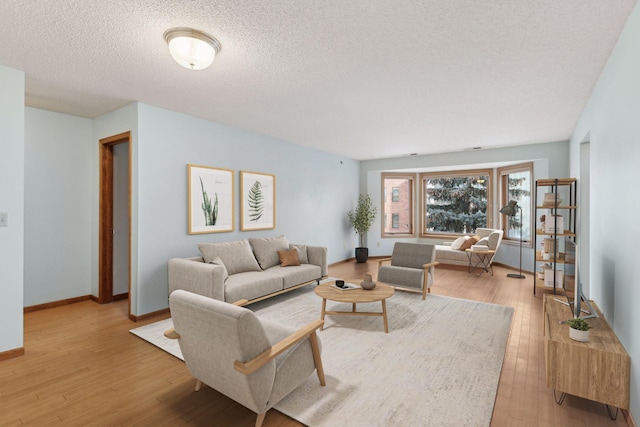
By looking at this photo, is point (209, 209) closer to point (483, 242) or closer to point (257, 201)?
point (257, 201)

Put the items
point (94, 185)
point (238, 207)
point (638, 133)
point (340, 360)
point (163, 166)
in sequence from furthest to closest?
1. point (238, 207)
2. point (94, 185)
3. point (163, 166)
4. point (340, 360)
5. point (638, 133)

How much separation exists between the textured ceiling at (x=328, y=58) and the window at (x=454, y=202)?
128 inches

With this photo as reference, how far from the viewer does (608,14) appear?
2043 millimetres

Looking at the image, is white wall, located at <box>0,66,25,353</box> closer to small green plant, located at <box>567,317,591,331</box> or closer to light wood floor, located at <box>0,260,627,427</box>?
light wood floor, located at <box>0,260,627,427</box>

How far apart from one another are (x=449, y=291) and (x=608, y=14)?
402cm

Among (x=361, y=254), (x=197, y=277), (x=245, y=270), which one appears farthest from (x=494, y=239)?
(x=197, y=277)

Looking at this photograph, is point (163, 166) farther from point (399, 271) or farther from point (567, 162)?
point (567, 162)

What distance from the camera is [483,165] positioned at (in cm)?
699

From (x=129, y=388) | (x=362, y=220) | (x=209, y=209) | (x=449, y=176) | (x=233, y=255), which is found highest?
(x=449, y=176)

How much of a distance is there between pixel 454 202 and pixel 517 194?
4.88 feet

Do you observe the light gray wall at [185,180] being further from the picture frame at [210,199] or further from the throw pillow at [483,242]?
the throw pillow at [483,242]

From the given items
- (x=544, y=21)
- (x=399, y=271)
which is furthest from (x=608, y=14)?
(x=399, y=271)

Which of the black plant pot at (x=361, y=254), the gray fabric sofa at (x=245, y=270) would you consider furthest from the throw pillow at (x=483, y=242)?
the gray fabric sofa at (x=245, y=270)

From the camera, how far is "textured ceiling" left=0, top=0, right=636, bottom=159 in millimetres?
2031
